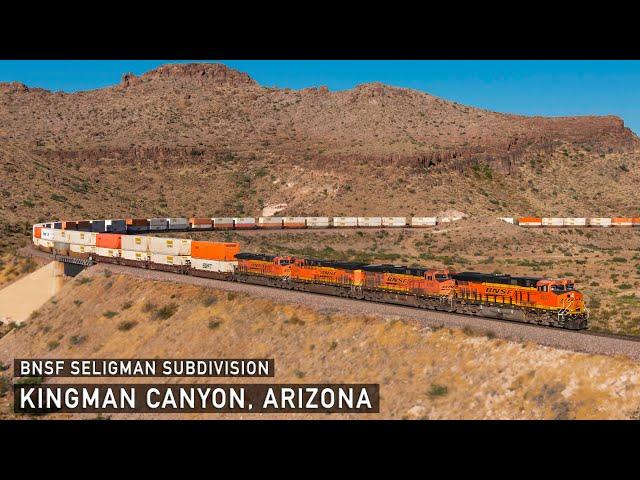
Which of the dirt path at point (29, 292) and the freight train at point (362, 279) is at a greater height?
the freight train at point (362, 279)

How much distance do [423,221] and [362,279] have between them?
7023 centimetres

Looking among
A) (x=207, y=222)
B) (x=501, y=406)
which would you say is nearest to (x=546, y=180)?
(x=207, y=222)

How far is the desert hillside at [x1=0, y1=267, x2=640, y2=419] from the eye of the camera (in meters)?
25.1

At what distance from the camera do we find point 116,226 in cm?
9712

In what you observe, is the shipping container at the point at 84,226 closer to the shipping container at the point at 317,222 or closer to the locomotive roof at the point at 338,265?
the shipping container at the point at 317,222

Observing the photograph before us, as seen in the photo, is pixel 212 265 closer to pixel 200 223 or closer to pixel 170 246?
pixel 170 246

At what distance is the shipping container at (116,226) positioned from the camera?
3736 inches

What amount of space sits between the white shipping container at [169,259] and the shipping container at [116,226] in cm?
3917

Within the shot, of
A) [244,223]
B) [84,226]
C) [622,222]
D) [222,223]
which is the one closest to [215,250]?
[84,226]

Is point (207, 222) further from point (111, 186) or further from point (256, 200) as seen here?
point (111, 186)

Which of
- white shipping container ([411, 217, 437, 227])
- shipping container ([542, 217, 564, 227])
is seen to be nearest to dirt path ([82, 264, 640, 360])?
white shipping container ([411, 217, 437, 227])

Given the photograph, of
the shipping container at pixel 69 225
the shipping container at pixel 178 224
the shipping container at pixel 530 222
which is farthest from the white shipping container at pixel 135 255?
the shipping container at pixel 530 222

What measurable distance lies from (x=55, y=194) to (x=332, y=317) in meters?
92.7
